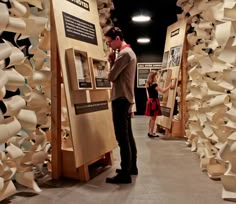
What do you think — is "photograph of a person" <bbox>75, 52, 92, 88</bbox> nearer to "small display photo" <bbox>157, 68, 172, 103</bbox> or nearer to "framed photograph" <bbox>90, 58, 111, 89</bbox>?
"framed photograph" <bbox>90, 58, 111, 89</bbox>

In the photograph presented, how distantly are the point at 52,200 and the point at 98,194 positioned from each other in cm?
43

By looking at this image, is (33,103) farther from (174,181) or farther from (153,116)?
(153,116)

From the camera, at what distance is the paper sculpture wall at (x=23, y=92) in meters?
2.60

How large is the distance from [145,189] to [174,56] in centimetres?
372

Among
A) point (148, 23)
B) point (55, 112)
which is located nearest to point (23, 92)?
point (55, 112)

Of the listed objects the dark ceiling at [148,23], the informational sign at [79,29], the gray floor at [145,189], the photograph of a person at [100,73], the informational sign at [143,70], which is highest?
the dark ceiling at [148,23]

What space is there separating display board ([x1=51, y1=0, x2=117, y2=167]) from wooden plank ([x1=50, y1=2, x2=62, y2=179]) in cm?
16

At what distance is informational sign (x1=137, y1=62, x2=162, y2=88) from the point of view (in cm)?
1238

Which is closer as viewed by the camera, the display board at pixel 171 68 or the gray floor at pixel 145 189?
the gray floor at pixel 145 189

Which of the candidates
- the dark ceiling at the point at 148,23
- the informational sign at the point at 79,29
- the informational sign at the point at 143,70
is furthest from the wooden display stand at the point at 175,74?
the informational sign at the point at 143,70

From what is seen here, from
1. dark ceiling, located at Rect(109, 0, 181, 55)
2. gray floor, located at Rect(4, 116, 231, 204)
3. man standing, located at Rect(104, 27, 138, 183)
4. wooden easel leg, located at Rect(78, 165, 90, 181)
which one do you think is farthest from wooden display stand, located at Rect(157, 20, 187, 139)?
wooden easel leg, located at Rect(78, 165, 90, 181)

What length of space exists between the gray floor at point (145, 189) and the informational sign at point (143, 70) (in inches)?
329

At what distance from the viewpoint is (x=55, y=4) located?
10.5 feet

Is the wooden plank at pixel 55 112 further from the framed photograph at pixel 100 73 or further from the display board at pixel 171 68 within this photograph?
the display board at pixel 171 68
